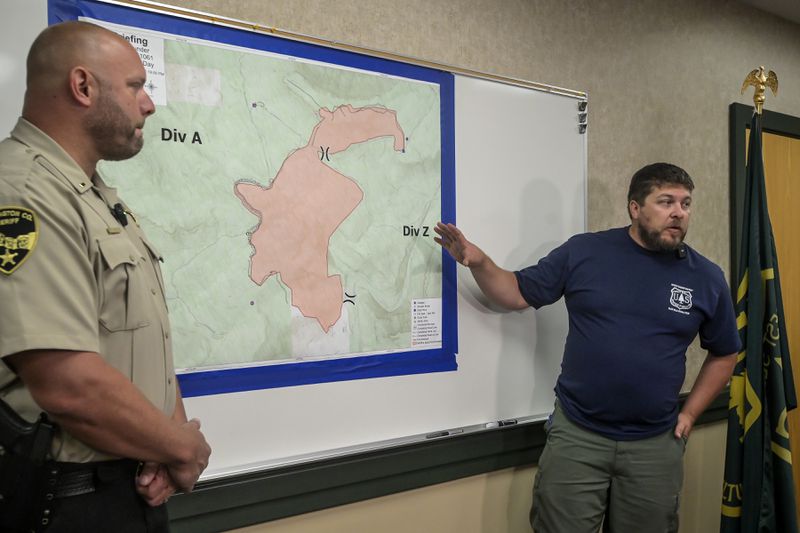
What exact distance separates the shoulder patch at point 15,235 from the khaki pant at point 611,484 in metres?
1.55

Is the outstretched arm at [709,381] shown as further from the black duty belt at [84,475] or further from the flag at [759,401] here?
the black duty belt at [84,475]

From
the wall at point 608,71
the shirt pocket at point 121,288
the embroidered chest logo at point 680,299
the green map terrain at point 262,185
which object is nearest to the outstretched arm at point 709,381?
the embroidered chest logo at point 680,299

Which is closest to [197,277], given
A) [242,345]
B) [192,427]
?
[242,345]

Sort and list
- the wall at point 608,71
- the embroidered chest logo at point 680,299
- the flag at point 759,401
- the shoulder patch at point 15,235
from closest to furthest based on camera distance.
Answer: the shoulder patch at point 15,235
the wall at point 608,71
the embroidered chest logo at point 680,299
the flag at point 759,401

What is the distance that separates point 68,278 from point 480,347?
1.31 meters

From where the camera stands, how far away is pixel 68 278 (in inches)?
33.1

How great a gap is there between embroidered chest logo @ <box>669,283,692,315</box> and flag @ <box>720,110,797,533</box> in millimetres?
606

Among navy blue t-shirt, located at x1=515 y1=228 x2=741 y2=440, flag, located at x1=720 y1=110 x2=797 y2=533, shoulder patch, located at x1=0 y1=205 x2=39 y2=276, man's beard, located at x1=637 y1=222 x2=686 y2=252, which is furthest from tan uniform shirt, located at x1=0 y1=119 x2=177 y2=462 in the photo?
flag, located at x1=720 y1=110 x2=797 y2=533

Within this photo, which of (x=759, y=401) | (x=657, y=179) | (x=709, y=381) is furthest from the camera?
(x=759, y=401)

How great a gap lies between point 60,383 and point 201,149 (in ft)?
2.46

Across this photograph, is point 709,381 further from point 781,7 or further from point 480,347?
point 781,7

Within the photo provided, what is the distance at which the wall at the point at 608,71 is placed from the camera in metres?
1.70

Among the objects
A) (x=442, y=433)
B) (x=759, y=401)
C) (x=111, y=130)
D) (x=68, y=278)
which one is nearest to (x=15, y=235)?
(x=68, y=278)

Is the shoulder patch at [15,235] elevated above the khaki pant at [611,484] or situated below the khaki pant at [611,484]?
above
